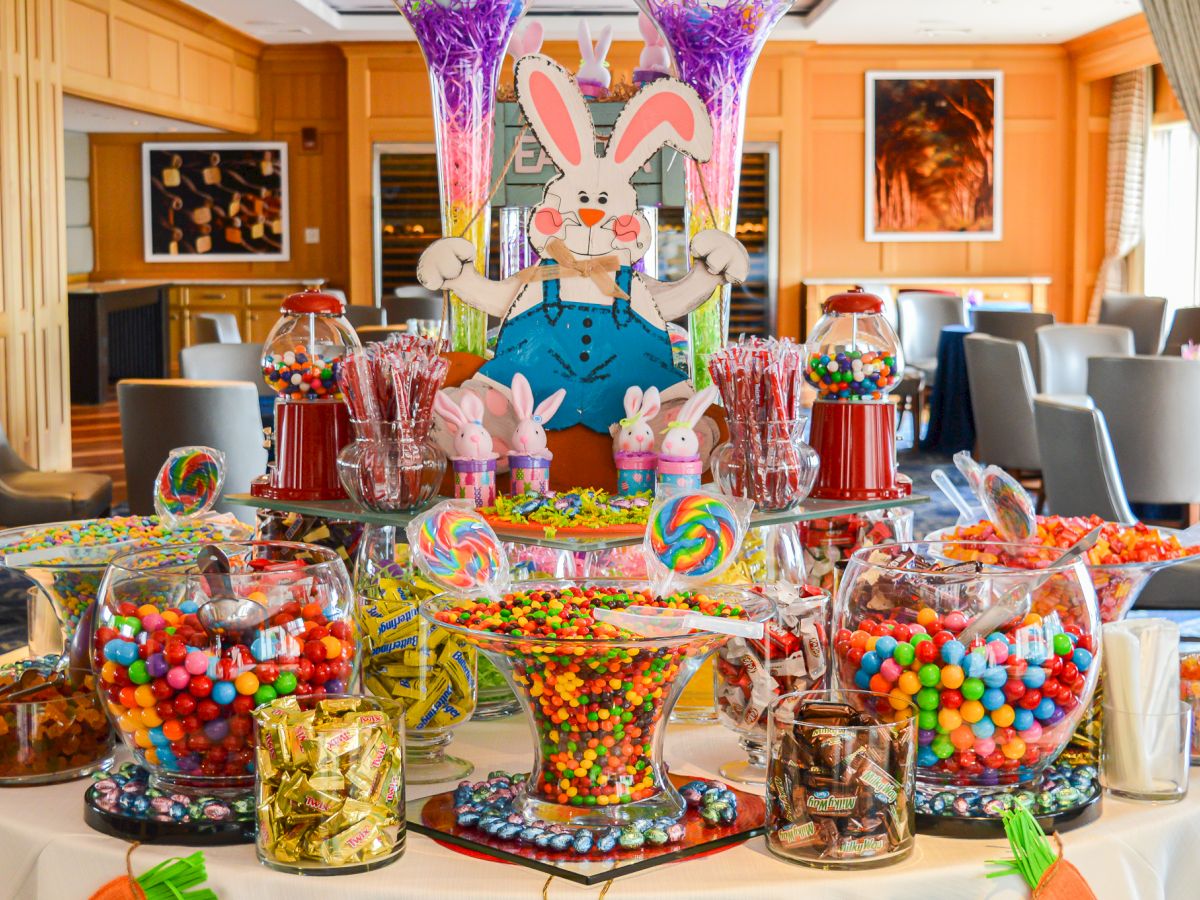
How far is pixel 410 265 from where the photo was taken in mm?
11656

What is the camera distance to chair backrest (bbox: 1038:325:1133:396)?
699cm

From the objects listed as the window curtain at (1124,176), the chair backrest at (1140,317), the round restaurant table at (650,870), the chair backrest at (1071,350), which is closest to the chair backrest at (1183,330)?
the chair backrest at (1140,317)

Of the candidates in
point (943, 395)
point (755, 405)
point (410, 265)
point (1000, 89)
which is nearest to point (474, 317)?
point (755, 405)

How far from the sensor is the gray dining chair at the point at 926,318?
974 cm

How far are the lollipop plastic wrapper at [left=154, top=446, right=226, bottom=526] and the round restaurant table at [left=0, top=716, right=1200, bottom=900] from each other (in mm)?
459

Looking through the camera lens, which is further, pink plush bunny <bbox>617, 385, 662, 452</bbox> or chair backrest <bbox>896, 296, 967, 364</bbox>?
chair backrest <bbox>896, 296, 967, 364</bbox>

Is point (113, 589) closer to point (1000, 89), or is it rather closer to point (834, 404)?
point (834, 404)

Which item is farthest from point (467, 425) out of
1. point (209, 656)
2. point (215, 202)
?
point (215, 202)

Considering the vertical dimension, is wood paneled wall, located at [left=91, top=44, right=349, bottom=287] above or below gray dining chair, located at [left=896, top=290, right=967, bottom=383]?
above

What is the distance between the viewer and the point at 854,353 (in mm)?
1858

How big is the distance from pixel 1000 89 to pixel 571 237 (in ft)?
35.8

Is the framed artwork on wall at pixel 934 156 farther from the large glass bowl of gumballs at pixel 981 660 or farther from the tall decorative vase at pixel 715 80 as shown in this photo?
the large glass bowl of gumballs at pixel 981 660

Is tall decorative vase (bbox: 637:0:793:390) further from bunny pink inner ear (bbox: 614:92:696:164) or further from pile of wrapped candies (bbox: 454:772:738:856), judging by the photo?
pile of wrapped candies (bbox: 454:772:738:856)

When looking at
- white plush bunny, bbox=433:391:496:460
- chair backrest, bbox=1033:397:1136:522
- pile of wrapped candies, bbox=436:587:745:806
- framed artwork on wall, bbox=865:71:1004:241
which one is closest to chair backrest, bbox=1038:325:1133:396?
chair backrest, bbox=1033:397:1136:522
